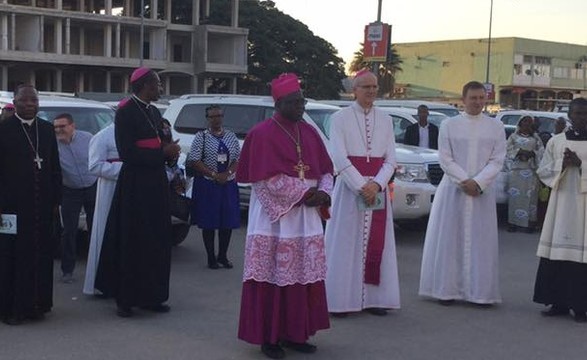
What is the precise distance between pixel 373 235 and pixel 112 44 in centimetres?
5684

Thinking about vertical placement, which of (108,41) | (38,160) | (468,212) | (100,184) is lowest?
(468,212)

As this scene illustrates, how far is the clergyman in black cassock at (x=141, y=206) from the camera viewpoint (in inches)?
273

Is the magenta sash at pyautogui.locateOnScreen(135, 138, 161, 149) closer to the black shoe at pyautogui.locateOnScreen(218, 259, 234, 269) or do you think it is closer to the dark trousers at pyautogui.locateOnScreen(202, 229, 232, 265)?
the dark trousers at pyautogui.locateOnScreen(202, 229, 232, 265)

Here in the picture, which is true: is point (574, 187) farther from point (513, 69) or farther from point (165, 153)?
point (513, 69)

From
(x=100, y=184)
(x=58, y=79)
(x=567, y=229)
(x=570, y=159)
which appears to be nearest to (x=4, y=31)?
(x=58, y=79)

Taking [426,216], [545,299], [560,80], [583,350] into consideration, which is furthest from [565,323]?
[560,80]

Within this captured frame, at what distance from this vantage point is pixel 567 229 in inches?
282

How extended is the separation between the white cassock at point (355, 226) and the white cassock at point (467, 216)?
0.68 metres

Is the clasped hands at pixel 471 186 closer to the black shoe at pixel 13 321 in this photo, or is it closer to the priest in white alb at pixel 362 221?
the priest in white alb at pixel 362 221

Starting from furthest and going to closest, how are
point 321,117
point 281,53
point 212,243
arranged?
point 281,53, point 321,117, point 212,243

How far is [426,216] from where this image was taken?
1156 centimetres

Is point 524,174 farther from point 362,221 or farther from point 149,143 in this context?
point 149,143

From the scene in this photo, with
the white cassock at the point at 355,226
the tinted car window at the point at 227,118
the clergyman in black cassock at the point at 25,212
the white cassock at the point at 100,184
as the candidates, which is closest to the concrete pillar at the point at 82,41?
the tinted car window at the point at 227,118

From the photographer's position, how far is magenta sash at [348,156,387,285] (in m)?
7.24
